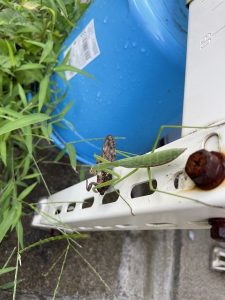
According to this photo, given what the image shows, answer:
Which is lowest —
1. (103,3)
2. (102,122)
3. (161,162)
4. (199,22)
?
(161,162)

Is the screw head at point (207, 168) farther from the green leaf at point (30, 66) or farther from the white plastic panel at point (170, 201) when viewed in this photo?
the green leaf at point (30, 66)

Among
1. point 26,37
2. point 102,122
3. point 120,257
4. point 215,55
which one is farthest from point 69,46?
point 120,257

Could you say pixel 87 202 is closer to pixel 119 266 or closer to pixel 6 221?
pixel 6 221

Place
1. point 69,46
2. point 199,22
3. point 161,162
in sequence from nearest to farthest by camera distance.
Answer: point 161,162, point 199,22, point 69,46

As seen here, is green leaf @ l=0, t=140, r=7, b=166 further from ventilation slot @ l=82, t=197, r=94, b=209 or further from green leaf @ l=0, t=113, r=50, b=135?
ventilation slot @ l=82, t=197, r=94, b=209

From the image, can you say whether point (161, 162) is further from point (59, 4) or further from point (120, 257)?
point (120, 257)

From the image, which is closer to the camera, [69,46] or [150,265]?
[69,46]

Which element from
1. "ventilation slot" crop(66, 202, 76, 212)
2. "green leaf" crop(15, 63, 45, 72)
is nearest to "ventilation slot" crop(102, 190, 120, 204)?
"ventilation slot" crop(66, 202, 76, 212)
